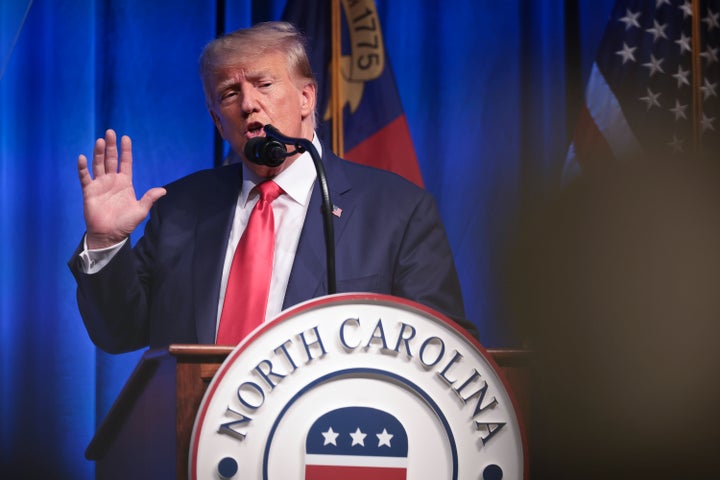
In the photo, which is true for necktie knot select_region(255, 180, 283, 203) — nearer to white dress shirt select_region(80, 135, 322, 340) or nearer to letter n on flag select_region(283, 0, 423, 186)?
white dress shirt select_region(80, 135, 322, 340)

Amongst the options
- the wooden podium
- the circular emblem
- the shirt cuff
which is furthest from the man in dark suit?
the circular emblem

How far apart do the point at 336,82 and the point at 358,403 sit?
2239 millimetres

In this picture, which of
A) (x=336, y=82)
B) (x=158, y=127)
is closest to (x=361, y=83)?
(x=336, y=82)

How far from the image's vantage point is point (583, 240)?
240 cm

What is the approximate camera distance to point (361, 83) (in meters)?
3.17

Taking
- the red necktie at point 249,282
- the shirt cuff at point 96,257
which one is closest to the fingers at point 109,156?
the shirt cuff at point 96,257

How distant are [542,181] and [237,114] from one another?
1.56 meters

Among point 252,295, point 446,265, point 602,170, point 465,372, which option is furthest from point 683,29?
point 465,372

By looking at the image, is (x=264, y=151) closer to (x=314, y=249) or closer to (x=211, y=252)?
(x=314, y=249)

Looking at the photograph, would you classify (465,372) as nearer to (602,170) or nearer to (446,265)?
(446,265)

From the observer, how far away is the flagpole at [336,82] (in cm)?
312

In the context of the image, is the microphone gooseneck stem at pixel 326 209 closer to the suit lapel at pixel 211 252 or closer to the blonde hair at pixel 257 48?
the suit lapel at pixel 211 252

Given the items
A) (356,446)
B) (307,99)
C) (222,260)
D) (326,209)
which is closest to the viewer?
(356,446)

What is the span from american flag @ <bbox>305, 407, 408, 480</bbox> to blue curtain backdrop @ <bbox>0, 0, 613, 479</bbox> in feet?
6.64
